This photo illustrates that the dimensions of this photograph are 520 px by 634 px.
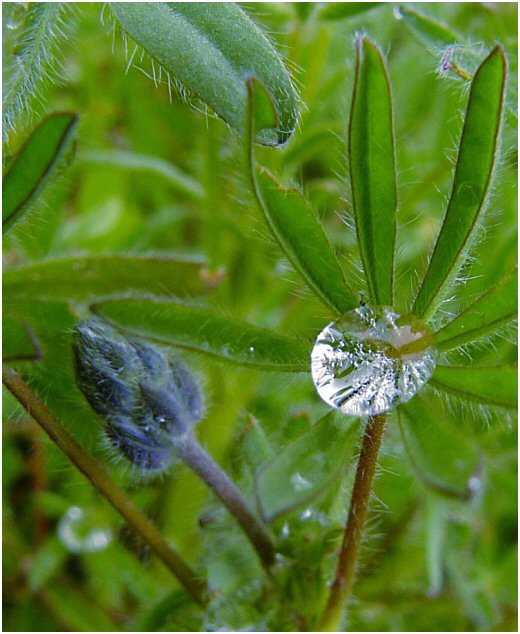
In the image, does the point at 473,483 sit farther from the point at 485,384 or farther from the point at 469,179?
the point at 469,179

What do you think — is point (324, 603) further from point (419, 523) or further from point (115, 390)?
point (419, 523)

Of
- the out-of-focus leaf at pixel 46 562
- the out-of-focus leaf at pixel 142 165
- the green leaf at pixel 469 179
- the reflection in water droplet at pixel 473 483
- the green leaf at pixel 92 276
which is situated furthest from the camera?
the out-of-focus leaf at pixel 142 165

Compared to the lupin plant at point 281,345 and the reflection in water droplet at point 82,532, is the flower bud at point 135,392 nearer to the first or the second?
the lupin plant at point 281,345

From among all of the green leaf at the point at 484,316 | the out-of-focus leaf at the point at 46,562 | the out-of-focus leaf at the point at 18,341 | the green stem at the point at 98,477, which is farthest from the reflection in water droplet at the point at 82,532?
the green leaf at the point at 484,316

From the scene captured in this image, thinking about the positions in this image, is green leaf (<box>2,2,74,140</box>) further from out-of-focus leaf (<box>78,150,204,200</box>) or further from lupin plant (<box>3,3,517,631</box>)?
out-of-focus leaf (<box>78,150,204,200</box>)

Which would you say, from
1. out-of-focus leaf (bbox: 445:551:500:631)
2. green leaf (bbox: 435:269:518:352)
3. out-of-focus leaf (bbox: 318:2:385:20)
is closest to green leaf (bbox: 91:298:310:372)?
green leaf (bbox: 435:269:518:352)

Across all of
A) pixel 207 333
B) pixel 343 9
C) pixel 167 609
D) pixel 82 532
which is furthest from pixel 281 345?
pixel 82 532
